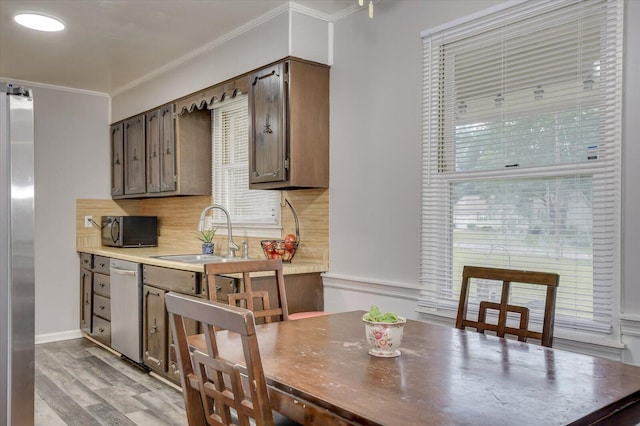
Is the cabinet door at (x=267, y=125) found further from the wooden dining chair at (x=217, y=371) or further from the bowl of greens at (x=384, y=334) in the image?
the wooden dining chair at (x=217, y=371)

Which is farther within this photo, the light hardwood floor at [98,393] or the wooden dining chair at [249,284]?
the light hardwood floor at [98,393]

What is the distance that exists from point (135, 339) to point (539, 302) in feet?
9.93

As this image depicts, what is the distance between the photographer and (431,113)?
273cm

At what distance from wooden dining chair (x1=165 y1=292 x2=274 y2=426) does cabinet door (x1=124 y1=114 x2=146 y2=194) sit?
150 inches

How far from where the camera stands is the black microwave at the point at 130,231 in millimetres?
4922

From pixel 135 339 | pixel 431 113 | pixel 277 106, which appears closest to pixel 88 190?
pixel 135 339

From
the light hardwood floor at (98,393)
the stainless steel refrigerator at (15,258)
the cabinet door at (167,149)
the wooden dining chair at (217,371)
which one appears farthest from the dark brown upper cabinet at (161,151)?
the wooden dining chair at (217,371)

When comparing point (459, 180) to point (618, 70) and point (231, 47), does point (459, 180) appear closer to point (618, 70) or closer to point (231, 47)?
point (618, 70)

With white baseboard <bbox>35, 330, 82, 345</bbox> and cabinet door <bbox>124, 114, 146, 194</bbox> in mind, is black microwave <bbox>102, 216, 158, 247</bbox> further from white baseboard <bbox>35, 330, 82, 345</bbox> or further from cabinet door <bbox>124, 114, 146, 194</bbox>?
white baseboard <bbox>35, 330, 82, 345</bbox>

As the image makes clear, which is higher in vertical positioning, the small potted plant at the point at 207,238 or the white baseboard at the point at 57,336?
the small potted plant at the point at 207,238

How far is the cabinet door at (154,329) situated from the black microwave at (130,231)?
1196 mm

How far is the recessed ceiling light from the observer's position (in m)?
3.29

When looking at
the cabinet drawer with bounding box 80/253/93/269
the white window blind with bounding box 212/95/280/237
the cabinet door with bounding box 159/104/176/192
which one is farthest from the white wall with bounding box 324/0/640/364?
the cabinet drawer with bounding box 80/253/93/269

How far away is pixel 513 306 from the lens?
2.01m
